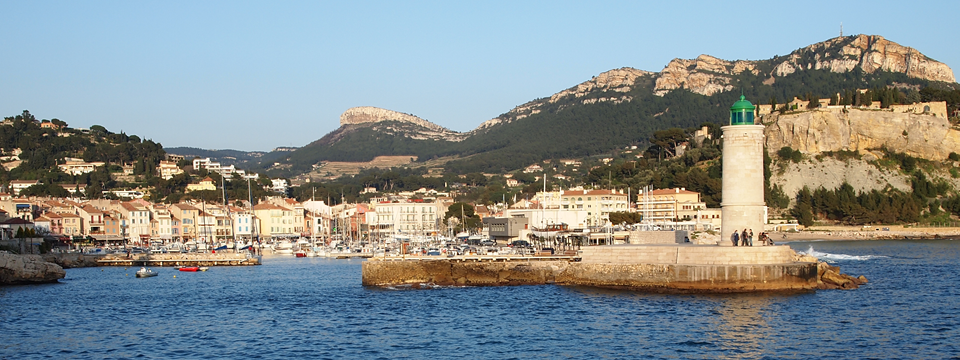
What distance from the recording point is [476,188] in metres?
172

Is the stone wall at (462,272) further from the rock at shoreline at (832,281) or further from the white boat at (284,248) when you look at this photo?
the white boat at (284,248)

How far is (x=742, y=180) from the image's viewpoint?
33.9 metres

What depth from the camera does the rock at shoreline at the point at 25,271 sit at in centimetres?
4388

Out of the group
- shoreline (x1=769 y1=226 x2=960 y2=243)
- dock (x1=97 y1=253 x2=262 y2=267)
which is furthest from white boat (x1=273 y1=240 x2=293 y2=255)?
shoreline (x1=769 y1=226 x2=960 y2=243)

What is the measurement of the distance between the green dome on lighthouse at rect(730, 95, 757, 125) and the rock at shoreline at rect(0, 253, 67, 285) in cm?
3354

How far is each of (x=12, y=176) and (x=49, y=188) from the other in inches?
631

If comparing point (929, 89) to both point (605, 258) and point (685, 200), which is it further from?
point (605, 258)

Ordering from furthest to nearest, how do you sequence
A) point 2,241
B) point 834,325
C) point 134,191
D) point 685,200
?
1. point 134,191
2. point 685,200
3. point 2,241
4. point 834,325

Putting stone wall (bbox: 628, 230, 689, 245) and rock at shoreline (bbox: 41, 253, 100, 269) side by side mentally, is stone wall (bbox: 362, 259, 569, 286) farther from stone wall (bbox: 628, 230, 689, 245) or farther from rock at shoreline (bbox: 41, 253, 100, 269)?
rock at shoreline (bbox: 41, 253, 100, 269)

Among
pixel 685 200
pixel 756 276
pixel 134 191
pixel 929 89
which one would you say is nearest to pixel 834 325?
pixel 756 276

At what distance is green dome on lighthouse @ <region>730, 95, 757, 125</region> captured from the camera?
3441cm

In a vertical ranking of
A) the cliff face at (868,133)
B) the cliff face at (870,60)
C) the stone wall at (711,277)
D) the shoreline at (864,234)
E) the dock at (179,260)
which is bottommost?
the shoreline at (864,234)

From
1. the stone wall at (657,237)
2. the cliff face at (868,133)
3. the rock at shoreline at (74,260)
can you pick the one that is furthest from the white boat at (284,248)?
the cliff face at (868,133)

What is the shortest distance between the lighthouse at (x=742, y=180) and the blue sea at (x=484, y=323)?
11.1 ft
